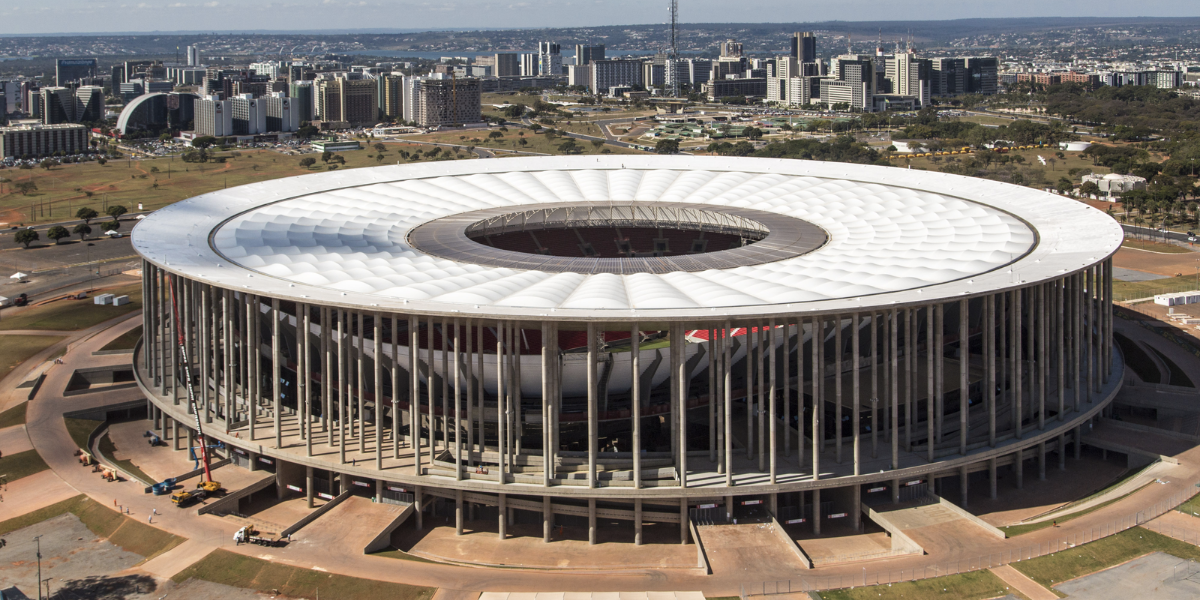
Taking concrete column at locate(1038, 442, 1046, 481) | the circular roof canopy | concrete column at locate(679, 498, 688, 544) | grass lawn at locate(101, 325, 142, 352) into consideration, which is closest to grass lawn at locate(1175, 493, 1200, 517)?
concrete column at locate(1038, 442, 1046, 481)

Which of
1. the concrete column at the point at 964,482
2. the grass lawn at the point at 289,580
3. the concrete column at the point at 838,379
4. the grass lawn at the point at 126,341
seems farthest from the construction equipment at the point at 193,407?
the concrete column at the point at 964,482

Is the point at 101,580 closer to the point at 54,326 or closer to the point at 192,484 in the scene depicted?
the point at 192,484

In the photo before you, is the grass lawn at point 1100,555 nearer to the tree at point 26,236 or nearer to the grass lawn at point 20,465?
the grass lawn at point 20,465

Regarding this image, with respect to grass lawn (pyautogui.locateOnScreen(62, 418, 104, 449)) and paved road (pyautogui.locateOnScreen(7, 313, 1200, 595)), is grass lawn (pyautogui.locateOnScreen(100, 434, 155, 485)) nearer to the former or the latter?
grass lawn (pyautogui.locateOnScreen(62, 418, 104, 449))

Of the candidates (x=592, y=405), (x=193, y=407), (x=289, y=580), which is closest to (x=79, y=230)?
(x=193, y=407)

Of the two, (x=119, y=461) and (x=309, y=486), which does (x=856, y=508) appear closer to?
(x=309, y=486)
